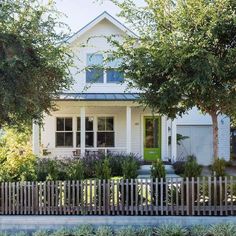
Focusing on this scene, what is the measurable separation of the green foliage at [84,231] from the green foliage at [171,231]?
4.70ft

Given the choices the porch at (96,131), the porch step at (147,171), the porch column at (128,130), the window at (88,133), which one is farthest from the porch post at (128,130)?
the window at (88,133)

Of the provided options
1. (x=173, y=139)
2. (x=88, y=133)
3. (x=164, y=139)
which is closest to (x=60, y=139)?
(x=88, y=133)

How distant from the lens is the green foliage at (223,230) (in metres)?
7.95

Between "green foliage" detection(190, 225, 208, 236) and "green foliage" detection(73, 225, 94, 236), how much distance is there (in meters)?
2.21

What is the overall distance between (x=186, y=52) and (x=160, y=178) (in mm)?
3197

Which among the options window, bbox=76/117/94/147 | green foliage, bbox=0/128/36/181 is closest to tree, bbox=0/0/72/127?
green foliage, bbox=0/128/36/181

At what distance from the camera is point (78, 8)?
37.9ft

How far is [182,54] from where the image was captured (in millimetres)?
9148

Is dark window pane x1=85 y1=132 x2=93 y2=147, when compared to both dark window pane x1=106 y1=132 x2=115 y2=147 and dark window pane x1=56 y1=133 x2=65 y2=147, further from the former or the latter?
dark window pane x1=56 y1=133 x2=65 y2=147

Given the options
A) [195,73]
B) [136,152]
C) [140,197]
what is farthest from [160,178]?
[136,152]

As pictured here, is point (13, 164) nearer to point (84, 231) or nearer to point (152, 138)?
point (84, 231)

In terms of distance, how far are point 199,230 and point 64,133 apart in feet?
42.0

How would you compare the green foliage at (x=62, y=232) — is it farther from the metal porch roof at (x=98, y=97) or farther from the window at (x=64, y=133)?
the window at (x=64, y=133)

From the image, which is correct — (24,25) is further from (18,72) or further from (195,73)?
(195,73)
